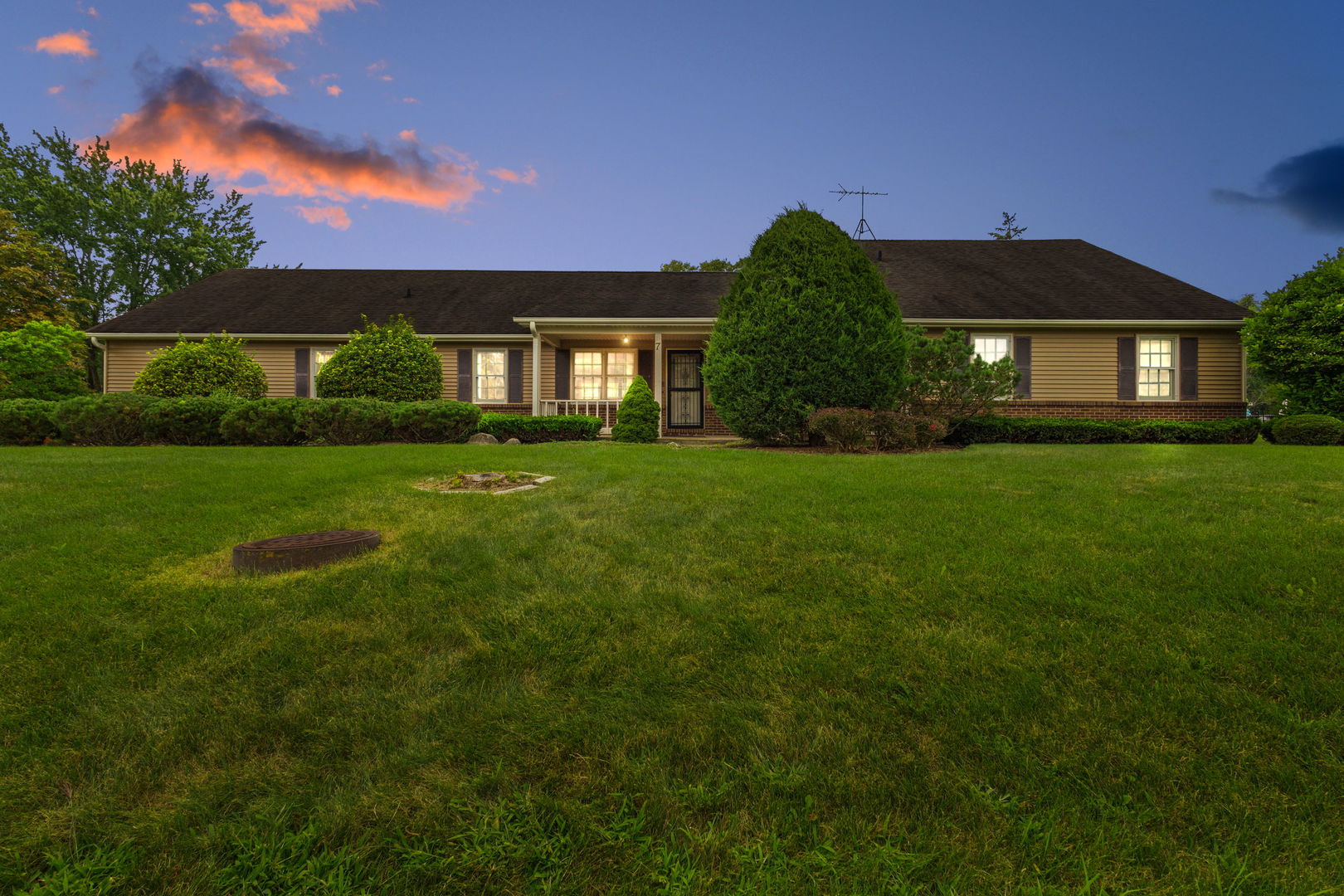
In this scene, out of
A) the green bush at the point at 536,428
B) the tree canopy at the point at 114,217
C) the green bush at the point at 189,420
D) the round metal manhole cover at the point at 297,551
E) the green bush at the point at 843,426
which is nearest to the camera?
the round metal manhole cover at the point at 297,551

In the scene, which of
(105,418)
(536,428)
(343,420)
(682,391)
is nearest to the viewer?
(105,418)

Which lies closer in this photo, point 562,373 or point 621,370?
point 562,373

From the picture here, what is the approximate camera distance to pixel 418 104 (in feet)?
56.1

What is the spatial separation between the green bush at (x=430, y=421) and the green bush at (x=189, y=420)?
2391 mm

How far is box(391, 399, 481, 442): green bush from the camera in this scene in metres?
9.62

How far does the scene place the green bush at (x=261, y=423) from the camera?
350 inches

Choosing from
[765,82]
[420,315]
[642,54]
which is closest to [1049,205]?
[765,82]

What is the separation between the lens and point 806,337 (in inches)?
361

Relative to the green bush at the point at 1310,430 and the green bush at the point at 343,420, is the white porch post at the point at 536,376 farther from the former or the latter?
the green bush at the point at 1310,430

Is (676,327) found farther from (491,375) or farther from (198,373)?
(198,373)

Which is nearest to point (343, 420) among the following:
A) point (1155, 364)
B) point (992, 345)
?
point (992, 345)

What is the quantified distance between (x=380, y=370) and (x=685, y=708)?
38.3 ft

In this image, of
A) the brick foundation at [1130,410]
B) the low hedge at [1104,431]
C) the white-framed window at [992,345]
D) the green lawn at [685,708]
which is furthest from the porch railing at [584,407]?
the green lawn at [685,708]

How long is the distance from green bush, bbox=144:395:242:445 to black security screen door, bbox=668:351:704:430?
9565 millimetres
